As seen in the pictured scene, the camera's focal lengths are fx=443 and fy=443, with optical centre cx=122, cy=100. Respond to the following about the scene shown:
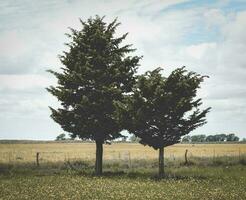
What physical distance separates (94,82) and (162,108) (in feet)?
23.6

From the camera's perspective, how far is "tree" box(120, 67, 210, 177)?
115ft

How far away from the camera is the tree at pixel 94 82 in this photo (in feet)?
127

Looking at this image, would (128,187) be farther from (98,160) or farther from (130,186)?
(98,160)

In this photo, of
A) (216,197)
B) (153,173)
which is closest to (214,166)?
(153,173)

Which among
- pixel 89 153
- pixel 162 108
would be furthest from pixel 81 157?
pixel 162 108

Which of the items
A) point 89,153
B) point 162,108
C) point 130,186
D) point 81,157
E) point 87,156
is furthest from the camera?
point 89,153

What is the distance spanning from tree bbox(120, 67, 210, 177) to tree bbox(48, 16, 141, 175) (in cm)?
313

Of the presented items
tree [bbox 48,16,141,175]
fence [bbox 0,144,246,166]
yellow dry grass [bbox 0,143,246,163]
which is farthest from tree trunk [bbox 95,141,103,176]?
yellow dry grass [bbox 0,143,246,163]

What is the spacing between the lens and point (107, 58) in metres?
39.2

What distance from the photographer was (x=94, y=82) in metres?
39.3

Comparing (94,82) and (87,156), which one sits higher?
(94,82)

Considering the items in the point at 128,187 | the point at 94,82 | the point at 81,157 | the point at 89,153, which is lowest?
the point at 128,187

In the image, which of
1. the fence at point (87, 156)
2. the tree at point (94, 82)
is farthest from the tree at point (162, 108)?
the fence at point (87, 156)

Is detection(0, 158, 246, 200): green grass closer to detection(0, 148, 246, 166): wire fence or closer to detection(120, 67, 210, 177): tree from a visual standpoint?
detection(120, 67, 210, 177): tree
